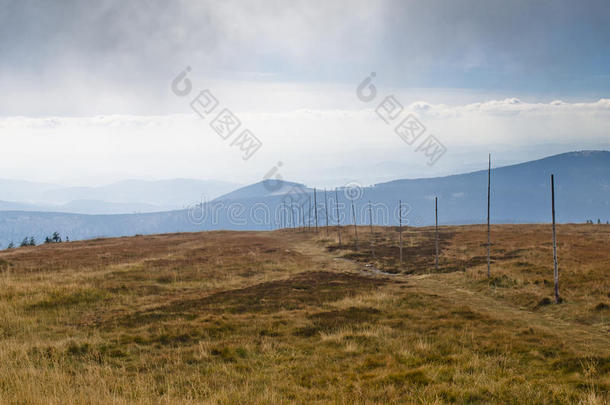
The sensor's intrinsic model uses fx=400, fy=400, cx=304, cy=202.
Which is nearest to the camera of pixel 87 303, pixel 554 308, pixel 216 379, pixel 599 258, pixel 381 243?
pixel 216 379

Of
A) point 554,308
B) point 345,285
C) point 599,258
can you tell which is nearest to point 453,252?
point 599,258

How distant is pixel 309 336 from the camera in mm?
16531

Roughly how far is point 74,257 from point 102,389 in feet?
147

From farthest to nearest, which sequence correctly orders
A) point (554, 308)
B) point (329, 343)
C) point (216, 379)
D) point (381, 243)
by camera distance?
point (381, 243) < point (554, 308) < point (329, 343) < point (216, 379)

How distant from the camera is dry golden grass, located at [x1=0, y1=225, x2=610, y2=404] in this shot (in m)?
10.4

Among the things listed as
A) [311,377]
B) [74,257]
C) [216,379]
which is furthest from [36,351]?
[74,257]

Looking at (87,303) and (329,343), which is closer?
(329,343)

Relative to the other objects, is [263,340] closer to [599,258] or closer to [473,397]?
[473,397]

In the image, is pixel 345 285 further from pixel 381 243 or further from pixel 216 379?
pixel 381 243

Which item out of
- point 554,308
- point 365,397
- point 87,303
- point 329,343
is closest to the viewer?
point 365,397

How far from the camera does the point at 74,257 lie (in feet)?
159

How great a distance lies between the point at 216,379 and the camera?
448 inches

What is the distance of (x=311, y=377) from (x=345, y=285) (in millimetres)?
18487

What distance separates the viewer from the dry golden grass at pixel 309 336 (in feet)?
34.0
